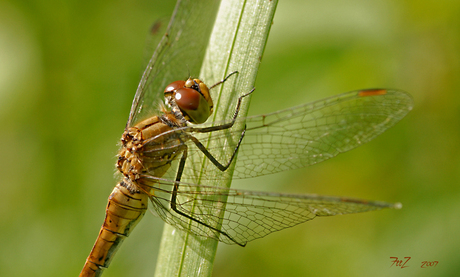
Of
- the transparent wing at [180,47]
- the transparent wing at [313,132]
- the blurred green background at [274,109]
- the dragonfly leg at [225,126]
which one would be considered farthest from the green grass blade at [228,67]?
the blurred green background at [274,109]

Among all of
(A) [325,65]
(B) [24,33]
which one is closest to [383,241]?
(A) [325,65]

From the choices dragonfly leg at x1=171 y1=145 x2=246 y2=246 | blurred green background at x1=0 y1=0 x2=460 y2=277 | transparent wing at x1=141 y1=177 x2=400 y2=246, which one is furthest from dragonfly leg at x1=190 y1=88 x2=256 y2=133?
blurred green background at x1=0 y1=0 x2=460 y2=277

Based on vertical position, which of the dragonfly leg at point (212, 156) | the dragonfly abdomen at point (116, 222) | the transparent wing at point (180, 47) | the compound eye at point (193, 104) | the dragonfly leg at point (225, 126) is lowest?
the dragonfly abdomen at point (116, 222)

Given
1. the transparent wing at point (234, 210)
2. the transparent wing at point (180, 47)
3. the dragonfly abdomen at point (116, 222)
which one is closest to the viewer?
the transparent wing at point (234, 210)

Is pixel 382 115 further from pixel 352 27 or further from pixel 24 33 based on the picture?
pixel 24 33

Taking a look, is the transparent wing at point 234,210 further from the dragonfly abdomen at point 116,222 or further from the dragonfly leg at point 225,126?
the dragonfly leg at point 225,126

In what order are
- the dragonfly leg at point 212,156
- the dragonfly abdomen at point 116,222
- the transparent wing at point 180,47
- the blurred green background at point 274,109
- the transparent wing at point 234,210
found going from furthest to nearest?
the blurred green background at point 274,109, the transparent wing at point 180,47, the dragonfly abdomen at point 116,222, the dragonfly leg at point 212,156, the transparent wing at point 234,210

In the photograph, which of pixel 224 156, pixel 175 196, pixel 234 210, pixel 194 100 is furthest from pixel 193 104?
pixel 234 210

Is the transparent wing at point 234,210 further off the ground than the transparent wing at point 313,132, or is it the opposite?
the transparent wing at point 313,132
